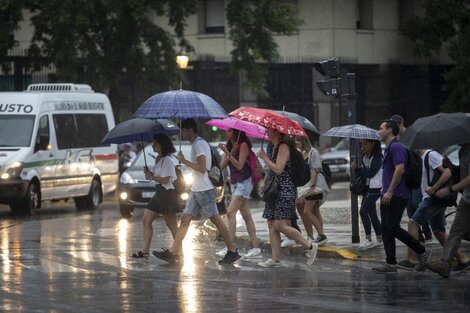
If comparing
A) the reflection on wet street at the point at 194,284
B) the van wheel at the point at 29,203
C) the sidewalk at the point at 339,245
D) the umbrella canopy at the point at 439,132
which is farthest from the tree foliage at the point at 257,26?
the umbrella canopy at the point at 439,132

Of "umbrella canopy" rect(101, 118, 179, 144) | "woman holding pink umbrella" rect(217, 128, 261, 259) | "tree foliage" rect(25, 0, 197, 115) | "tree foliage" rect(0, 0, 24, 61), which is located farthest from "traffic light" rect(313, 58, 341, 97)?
"tree foliage" rect(0, 0, 24, 61)

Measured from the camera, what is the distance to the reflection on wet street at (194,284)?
37.5 feet

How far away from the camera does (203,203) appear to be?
51.0 feet

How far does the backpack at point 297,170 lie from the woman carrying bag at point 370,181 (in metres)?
1.82

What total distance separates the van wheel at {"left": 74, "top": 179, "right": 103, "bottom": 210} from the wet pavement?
786cm

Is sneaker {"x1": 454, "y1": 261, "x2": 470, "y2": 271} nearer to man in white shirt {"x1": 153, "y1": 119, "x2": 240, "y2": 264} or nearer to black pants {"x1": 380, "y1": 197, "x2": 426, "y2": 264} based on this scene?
black pants {"x1": 380, "y1": 197, "x2": 426, "y2": 264}

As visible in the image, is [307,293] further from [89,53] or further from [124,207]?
[89,53]

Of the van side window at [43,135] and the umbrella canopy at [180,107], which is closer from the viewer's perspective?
the umbrella canopy at [180,107]

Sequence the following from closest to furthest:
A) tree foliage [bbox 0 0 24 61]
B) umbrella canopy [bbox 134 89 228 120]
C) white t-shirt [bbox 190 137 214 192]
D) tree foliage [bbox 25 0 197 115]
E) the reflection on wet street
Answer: the reflection on wet street → white t-shirt [bbox 190 137 214 192] → umbrella canopy [bbox 134 89 228 120] → tree foliage [bbox 0 0 24 61] → tree foliage [bbox 25 0 197 115]

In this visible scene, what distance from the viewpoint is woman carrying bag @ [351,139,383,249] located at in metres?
16.5

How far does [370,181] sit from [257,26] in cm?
2185

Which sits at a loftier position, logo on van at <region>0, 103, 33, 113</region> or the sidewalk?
logo on van at <region>0, 103, 33, 113</region>

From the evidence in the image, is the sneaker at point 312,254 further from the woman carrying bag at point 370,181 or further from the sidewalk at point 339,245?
the woman carrying bag at point 370,181

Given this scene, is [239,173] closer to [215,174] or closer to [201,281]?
[215,174]
